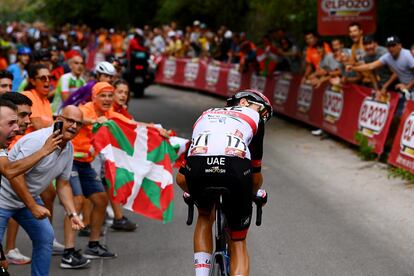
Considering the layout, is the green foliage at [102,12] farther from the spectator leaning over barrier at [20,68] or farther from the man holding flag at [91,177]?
the man holding flag at [91,177]

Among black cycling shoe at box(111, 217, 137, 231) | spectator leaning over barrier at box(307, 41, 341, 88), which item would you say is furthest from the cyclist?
spectator leaning over barrier at box(307, 41, 341, 88)

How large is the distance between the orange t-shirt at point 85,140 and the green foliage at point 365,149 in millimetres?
6326

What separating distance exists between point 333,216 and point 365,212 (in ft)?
1.65

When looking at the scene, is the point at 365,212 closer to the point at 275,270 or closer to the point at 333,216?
the point at 333,216

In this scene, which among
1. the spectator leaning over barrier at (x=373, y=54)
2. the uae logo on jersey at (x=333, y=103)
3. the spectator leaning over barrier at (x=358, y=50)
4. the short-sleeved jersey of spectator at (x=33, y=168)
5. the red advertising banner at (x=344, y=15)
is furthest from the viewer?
the red advertising banner at (x=344, y=15)

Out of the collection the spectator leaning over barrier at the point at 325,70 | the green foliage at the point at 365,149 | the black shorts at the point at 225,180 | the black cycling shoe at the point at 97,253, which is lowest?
the black cycling shoe at the point at 97,253

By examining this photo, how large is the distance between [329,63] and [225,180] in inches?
474

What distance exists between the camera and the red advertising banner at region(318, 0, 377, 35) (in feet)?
59.6

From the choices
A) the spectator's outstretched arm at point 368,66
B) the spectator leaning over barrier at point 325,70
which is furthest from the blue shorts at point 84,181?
the spectator leaning over barrier at point 325,70

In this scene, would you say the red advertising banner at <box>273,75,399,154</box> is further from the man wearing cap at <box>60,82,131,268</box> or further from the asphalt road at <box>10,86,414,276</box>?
the man wearing cap at <box>60,82,131,268</box>

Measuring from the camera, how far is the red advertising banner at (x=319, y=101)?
1427 centimetres

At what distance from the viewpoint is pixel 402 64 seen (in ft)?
45.0

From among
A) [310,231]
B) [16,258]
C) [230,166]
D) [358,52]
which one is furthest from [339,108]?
[230,166]

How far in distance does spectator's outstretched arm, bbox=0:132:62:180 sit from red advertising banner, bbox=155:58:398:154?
27.5 feet
